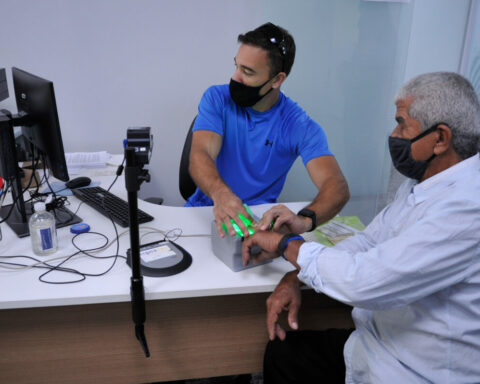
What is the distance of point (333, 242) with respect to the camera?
1413 millimetres

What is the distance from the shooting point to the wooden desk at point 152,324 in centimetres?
115

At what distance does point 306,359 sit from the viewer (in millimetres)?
1318

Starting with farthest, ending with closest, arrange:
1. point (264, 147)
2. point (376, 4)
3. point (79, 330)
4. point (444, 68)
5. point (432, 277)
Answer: point (444, 68), point (376, 4), point (264, 147), point (79, 330), point (432, 277)

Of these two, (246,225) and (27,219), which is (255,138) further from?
(27,219)

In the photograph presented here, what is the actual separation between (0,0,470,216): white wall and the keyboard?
1.17 meters

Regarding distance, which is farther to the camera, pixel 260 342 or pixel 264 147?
pixel 264 147

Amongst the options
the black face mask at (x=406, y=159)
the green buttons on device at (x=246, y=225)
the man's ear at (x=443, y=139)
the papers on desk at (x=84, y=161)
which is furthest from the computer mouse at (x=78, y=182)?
the man's ear at (x=443, y=139)

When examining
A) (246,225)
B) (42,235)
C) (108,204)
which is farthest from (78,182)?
(246,225)

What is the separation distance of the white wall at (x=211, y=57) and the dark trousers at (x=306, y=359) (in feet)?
5.05

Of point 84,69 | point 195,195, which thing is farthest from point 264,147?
point 84,69

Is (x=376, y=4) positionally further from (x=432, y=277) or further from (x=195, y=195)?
(x=432, y=277)

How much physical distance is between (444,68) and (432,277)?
2.16 metres

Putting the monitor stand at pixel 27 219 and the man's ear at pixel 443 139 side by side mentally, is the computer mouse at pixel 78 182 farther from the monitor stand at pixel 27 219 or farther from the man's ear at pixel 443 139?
the man's ear at pixel 443 139

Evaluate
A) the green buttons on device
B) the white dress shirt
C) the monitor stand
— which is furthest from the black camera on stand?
the monitor stand
